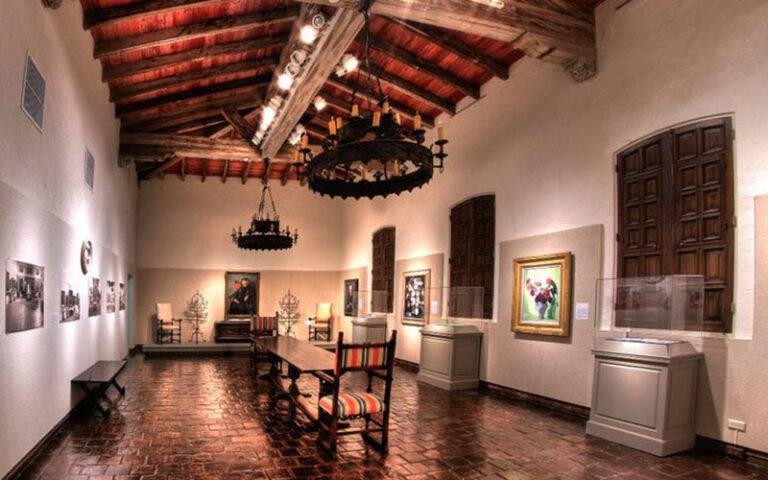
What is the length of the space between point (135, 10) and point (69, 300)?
376cm

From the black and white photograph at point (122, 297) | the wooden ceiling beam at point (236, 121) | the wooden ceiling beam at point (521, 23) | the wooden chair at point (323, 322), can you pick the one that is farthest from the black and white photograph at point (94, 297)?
the wooden chair at point (323, 322)

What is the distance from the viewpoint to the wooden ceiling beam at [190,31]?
6.97 m

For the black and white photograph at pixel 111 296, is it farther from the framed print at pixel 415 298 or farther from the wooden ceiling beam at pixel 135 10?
the framed print at pixel 415 298

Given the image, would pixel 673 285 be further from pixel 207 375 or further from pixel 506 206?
pixel 207 375

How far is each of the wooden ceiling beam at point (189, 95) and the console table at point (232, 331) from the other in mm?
7206

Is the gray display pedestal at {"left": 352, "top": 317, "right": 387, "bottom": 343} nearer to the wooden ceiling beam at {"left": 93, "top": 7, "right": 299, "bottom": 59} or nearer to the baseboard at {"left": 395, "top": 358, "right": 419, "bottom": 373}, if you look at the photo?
the baseboard at {"left": 395, "top": 358, "right": 419, "bottom": 373}

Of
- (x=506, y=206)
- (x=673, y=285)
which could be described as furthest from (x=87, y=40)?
(x=673, y=285)

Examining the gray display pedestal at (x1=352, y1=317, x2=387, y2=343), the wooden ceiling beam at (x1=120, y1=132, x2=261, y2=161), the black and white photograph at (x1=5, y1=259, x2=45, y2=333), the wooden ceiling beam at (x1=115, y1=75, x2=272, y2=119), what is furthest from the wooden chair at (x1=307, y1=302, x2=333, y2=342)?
the black and white photograph at (x1=5, y1=259, x2=45, y2=333)

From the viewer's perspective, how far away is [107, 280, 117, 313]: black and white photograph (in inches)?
349

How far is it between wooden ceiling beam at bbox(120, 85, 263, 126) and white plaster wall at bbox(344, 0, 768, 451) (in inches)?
166

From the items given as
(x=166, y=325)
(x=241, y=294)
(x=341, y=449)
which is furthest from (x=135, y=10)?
→ (x=166, y=325)

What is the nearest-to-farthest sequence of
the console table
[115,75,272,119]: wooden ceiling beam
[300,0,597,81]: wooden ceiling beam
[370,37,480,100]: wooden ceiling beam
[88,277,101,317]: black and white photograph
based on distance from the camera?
[300,0,597,81]: wooden ceiling beam < [88,277,101,317]: black and white photograph < [370,37,480,100]: wooden ceiling beam < [115,75,272,119]: wooden ceiling beam < the console table

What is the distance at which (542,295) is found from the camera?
7.32 m

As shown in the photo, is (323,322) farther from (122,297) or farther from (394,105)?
(394,105)
